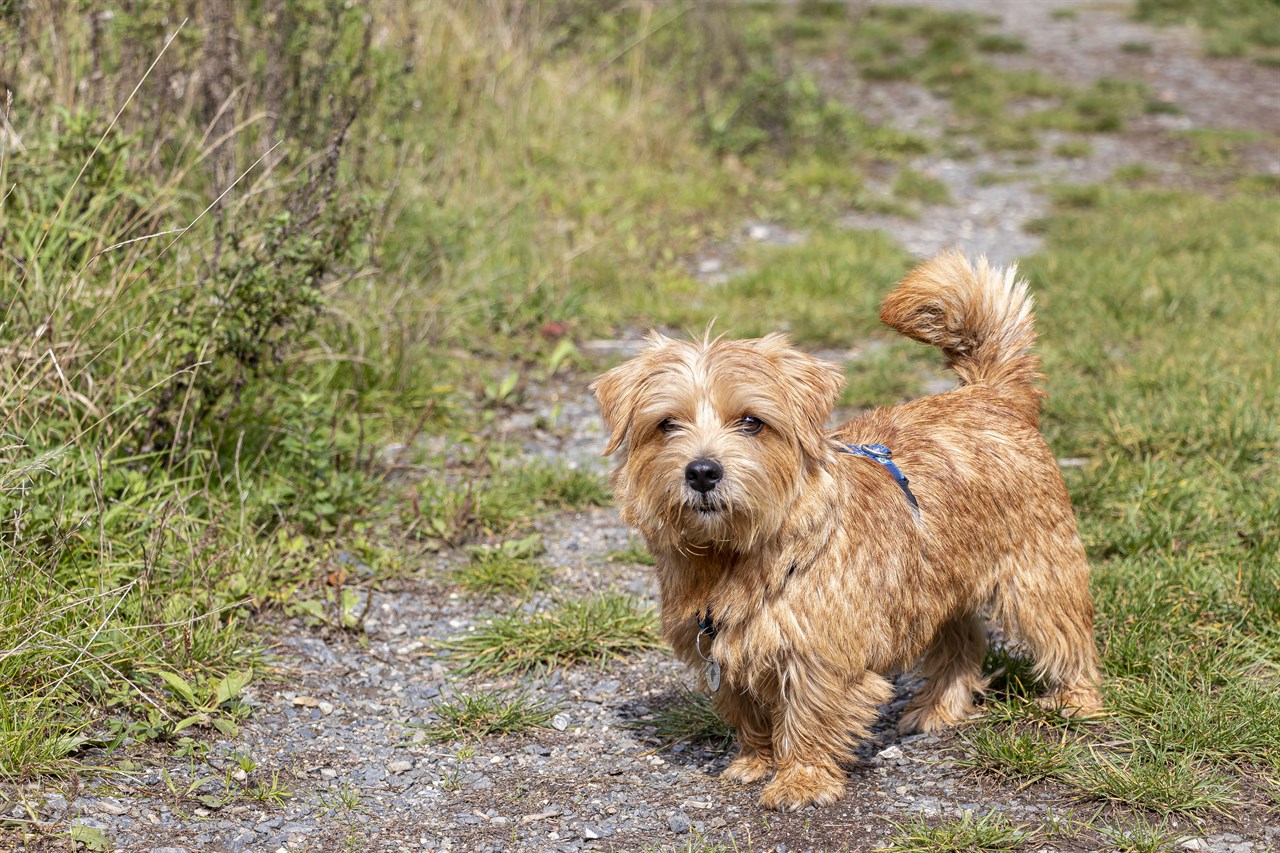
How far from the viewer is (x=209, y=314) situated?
5.02m

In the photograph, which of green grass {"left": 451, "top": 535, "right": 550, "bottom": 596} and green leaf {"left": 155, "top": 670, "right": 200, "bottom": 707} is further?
green grass {"left": 451, "top": 535, "right": 550, "bottom": 596}

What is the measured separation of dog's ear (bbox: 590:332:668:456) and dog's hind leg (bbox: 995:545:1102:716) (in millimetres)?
1326

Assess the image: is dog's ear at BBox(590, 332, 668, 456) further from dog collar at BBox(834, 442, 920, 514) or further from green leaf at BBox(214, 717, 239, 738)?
green leaf at BBox(214, 717, 239, 738)

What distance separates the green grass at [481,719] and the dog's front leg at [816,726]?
0.86 metres

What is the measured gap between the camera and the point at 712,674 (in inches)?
145

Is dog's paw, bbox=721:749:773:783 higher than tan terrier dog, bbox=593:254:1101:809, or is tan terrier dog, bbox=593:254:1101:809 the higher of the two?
tan terrier dog, bbox=593:254:1101:809

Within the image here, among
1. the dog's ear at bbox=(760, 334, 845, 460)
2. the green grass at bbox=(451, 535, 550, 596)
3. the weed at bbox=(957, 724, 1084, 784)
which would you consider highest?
the dog's ear at bbox=(760, 334, 845, 460)

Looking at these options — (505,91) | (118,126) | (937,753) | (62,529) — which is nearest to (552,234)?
(505,91)

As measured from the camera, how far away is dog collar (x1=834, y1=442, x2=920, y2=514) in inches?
148

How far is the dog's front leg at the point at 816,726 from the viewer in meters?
3.57

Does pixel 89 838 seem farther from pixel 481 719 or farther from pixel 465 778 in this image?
pixel 481 719

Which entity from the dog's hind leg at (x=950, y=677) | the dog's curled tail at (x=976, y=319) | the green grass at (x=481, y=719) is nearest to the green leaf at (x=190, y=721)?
the green grass at (x=481, y=719)

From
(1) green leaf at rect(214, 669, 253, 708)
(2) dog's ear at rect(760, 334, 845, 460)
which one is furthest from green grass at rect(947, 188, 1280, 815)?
(1) green leaf at rect(214, 669, 253, 708)

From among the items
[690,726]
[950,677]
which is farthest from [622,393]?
[950,677]
